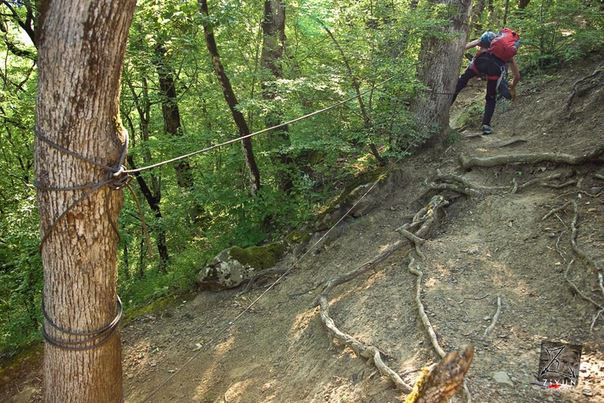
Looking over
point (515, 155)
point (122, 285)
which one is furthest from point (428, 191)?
point (122, 285)

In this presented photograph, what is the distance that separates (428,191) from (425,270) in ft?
6.29

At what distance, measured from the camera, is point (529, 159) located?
589 cm

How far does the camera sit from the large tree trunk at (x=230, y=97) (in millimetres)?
6840

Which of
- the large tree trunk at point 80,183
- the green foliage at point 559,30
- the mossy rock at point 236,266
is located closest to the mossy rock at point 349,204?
the mossy rock at point 236,266

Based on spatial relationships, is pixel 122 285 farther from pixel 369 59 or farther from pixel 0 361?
pixel 369 59

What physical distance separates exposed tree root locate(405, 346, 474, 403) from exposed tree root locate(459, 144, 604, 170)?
4.51 m

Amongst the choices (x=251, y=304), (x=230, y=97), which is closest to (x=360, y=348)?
(x=251, y=304)

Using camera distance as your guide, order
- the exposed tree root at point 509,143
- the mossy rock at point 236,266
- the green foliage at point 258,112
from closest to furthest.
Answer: the green foliage at point 258,112
the mossy rock at point 236,266
the exposed tree root at point 509,143

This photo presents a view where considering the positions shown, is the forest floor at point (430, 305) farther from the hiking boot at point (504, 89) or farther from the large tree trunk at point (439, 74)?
the hiking boot at point (504, 89)

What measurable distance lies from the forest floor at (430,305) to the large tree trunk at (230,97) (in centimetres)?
189

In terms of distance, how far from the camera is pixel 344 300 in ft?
16.3

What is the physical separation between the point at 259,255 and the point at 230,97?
8.79 ft

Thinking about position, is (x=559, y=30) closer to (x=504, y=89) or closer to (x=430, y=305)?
(x=504, y=89)

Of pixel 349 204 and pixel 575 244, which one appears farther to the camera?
pixel 349 204
